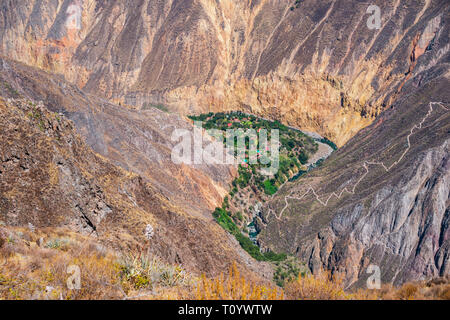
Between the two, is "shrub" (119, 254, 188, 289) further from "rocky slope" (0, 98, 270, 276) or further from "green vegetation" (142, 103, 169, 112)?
"green vegetation" (142, 103, 169, 112)

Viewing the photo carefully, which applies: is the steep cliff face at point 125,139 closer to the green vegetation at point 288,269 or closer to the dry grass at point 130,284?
the green vegetation at point 288,269

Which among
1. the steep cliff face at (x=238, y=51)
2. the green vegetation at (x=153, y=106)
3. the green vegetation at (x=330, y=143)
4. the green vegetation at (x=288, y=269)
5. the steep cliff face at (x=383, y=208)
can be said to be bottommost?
the green vegetation at (x=288, y=269)

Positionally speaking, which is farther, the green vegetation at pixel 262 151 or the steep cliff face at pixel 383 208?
the green vegetation at pixel 262 151

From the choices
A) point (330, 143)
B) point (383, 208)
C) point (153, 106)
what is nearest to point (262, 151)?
point (330, 143)

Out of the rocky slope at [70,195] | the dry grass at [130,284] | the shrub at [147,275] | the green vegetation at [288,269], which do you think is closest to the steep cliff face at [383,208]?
the green vegetation at [288,269]

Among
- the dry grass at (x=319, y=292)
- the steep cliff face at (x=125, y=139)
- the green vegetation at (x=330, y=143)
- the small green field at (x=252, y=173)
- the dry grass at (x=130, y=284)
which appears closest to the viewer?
the dry grass at (x=130, y=284)

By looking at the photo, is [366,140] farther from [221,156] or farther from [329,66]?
[329,66]

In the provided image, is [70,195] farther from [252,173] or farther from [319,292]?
[252,173]
